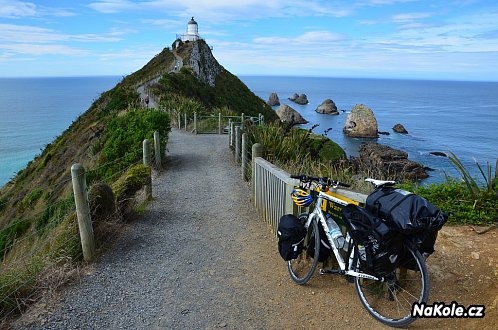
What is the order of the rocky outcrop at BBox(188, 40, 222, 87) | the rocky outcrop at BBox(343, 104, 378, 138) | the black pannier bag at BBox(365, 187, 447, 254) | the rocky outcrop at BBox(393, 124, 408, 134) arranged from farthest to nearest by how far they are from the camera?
the rocky outcrop at BBox(393, 124, 408, 134) → the rocky outcrop at BBox(343, 104, 378, 138) → the rocky outcrop at BBox(188, 40, 222, 87) → the black pannier bag at BBox(365, 187, 447, 254)

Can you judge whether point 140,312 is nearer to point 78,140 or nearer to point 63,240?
point 63,240

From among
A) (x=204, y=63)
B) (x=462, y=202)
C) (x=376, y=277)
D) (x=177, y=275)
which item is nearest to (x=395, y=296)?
(x=376, y=277)

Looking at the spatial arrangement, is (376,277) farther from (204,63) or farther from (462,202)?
(204,63)

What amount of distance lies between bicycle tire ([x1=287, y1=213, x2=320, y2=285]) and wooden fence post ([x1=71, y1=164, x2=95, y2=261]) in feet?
8.52

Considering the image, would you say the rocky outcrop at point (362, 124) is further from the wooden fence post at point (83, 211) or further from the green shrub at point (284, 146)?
the wooden fence post at point (83, 211)

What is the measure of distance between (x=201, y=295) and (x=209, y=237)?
176cm

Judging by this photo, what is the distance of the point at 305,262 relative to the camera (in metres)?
4.67

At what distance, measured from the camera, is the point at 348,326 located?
3.57 m

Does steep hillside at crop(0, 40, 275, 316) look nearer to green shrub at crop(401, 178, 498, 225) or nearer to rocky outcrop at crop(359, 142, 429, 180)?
rocky outcrop at crop(359, 142, 429, 180)

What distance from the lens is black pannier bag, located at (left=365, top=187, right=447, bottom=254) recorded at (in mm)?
2912

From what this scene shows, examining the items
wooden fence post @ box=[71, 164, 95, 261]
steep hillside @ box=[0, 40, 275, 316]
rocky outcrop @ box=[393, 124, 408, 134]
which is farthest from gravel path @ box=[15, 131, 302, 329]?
rocky outcrop @ box=[393, 124, 408, 134]

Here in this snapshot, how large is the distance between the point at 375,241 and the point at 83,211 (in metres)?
3.56

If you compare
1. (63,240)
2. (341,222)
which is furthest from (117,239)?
(341,222)

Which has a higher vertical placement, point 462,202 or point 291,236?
point 291,236
